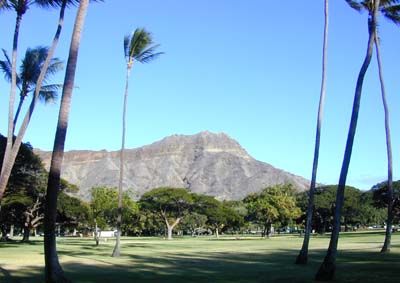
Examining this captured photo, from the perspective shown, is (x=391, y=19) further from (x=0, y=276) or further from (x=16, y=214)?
(x=16, y=214)

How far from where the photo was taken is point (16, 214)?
66.9 meters

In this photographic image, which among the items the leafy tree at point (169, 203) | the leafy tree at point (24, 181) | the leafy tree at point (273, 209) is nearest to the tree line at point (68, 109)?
the leafy tree at point (24, 181)

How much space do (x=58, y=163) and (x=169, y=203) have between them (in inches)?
3447

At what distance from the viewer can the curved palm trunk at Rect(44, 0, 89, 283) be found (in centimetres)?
1383

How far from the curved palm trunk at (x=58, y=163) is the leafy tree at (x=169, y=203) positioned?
277 ft

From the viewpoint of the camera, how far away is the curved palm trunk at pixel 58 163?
13828mm

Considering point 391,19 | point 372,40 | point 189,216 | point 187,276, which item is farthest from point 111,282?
point 189,216

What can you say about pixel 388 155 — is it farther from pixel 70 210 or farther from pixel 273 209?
pixel 273 209


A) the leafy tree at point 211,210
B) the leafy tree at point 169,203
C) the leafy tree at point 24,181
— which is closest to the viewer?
the leafy tree at point 24,181

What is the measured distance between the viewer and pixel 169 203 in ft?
332

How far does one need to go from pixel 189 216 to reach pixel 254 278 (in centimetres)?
8892

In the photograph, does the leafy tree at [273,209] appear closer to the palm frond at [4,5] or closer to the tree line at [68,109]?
the tree line at [68,109]

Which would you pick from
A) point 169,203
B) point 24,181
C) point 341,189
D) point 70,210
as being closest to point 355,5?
point 341,189

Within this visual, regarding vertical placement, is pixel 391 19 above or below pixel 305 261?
above
